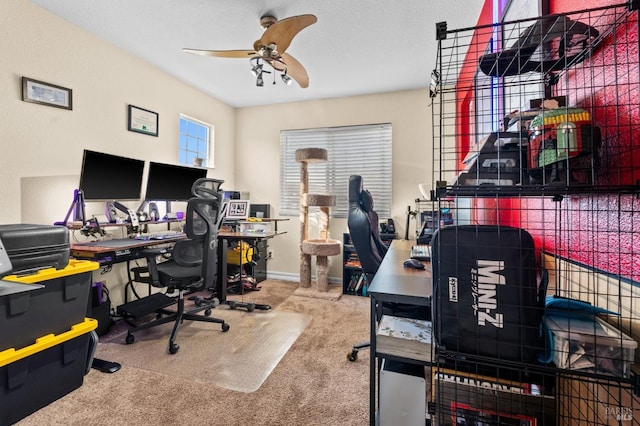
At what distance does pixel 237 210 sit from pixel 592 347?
11.5ft

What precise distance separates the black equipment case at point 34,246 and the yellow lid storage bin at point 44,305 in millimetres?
33

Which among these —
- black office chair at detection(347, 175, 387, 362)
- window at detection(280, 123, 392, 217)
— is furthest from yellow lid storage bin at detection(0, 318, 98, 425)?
window at detection(280, 123, 392, 217)

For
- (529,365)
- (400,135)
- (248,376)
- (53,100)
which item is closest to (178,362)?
(248,376)

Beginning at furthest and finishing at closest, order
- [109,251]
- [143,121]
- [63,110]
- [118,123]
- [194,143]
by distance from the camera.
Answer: [194,143]
[143,121]
[118,123]
[63,110]
[109,251]

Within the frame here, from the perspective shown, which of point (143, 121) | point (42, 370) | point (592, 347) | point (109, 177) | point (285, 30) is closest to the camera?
point (592, 347)

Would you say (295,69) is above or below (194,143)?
above

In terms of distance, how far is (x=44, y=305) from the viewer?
110cm

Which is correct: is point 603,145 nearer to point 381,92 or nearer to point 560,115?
point 560,115

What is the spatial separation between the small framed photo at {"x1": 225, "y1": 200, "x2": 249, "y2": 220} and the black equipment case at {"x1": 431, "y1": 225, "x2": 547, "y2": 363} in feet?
10.1

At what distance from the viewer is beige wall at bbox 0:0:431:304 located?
2086 mm

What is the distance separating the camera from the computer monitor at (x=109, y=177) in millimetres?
2287

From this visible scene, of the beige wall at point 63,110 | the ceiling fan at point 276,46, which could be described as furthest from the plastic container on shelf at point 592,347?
the beige wall at point 63,110

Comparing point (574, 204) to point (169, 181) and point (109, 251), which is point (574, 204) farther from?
point (169, 181)

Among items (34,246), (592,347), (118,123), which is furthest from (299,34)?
(592,347)
